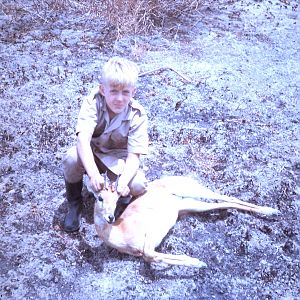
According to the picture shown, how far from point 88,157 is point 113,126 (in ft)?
1.08

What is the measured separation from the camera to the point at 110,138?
145 inches

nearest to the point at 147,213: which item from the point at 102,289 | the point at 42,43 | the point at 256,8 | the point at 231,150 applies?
the point at 102,289

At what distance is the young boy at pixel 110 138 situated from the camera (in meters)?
3.34

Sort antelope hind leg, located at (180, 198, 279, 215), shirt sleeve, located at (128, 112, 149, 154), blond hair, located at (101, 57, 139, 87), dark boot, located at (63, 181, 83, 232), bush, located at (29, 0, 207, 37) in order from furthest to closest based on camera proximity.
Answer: bush, located at (29, 0, 207, 37) → antelope hind leg, located at (180, 198, 279, 215) → dark boot, located at (63, 181, 83, 232) → shirt sleeve, located at (128, 112, 149, 154) → blond hair, located at (101, 57, 139, 87)

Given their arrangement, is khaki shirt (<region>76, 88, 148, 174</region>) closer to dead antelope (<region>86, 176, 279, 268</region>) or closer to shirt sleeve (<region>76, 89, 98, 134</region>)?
shirt sleeve (<region>76, 89, 98, 134</region>)

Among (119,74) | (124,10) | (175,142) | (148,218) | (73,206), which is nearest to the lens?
(119,74)

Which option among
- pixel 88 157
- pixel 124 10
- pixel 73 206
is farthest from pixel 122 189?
pixel 124 10

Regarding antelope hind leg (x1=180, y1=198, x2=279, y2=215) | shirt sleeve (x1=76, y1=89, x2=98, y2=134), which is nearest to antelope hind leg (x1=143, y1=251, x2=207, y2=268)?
antelope hind leg (x1=180, y1=198, x2=279, y2=215)

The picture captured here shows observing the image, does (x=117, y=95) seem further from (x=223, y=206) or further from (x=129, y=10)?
(x=129, y=10)

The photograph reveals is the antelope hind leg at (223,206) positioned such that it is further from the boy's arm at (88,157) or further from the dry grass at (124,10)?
the dry grass at (124,10)

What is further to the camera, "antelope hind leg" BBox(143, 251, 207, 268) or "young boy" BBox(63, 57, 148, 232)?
"antelope hind leg" BBox(143, 251, 207, 268)

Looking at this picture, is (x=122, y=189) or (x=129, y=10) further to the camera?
(x=129, y=10)

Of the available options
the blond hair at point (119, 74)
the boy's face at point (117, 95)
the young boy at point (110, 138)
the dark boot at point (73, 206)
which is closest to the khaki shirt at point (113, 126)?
the young boy at point (110, 138)

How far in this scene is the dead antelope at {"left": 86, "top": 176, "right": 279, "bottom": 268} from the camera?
11.3 feet
